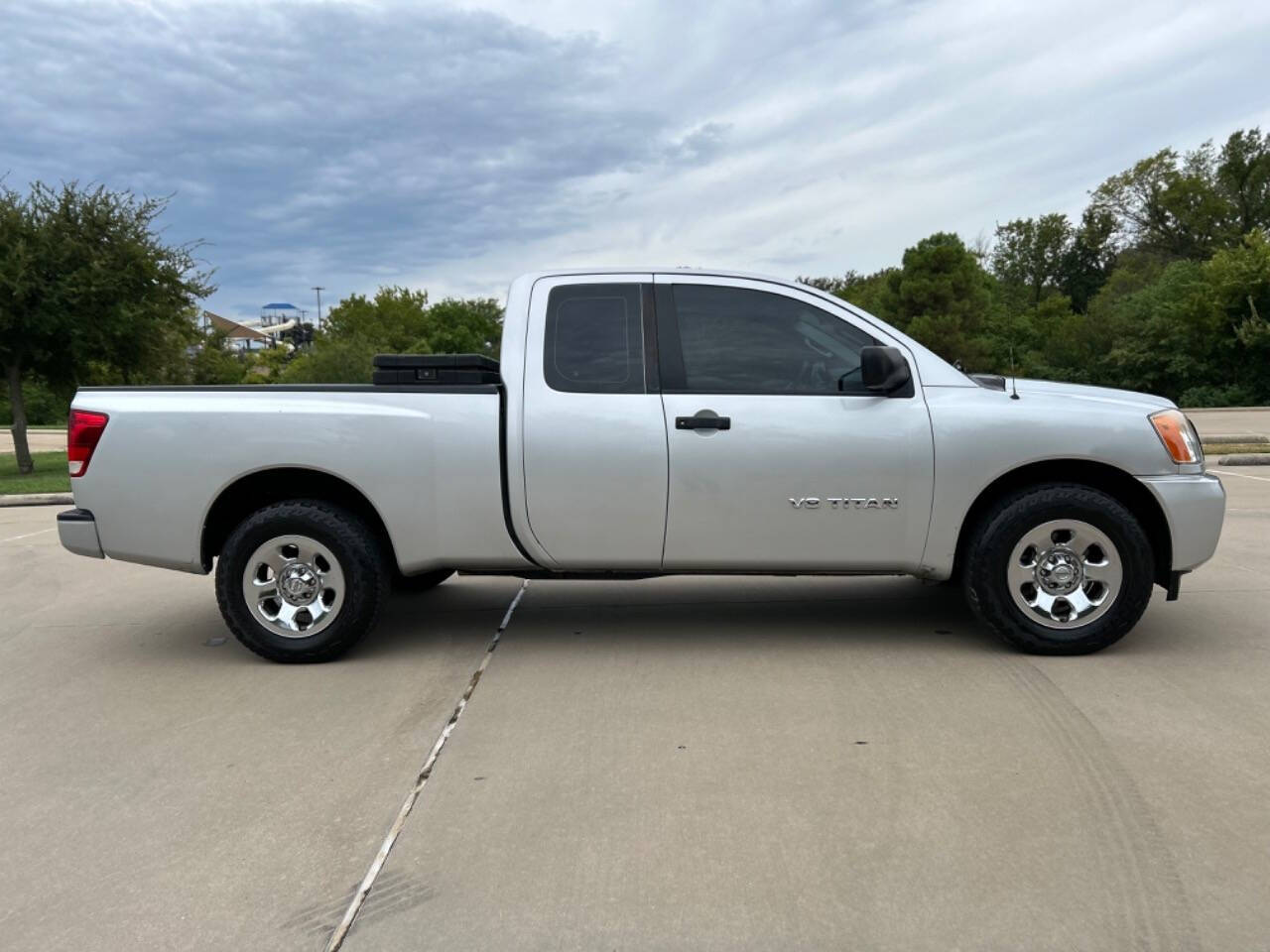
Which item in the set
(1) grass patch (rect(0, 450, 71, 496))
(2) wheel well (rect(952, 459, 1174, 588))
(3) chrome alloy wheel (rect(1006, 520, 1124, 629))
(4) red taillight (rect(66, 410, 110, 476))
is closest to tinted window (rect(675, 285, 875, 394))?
(2) wheel well (rect(952, 459, 1174, 588))

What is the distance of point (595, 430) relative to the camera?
4.89m

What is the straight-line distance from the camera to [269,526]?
498cm

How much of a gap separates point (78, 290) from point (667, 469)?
57.0ft

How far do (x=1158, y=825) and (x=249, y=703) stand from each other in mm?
3698

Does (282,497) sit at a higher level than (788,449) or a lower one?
lower

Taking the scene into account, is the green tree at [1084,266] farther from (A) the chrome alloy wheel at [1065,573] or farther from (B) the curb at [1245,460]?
(A) the chrome alloy wheel at [1065,573]

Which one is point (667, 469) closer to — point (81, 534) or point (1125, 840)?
point (1125, 840)

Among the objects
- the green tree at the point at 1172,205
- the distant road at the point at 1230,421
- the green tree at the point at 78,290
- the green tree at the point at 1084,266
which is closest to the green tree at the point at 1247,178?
the green tree at the point at 1172,205

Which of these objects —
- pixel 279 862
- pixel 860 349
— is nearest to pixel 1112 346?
pixel 860 349

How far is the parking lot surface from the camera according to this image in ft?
8.88

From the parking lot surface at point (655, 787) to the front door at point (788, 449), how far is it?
23.3 inches

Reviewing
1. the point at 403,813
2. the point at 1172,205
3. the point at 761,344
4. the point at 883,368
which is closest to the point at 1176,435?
the point at 883,368

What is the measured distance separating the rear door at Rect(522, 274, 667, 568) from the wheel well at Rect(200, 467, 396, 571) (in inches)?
35.7

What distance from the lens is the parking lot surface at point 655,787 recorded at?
2.71 metres
